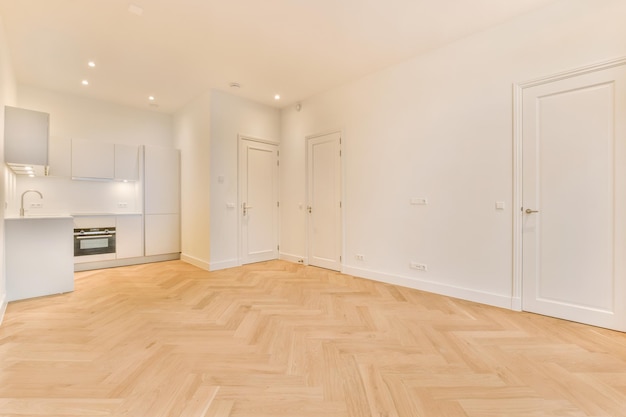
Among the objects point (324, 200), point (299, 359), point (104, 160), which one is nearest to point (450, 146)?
point (324, 200)

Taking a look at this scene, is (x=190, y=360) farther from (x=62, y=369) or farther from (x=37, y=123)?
(x=37, y=123)

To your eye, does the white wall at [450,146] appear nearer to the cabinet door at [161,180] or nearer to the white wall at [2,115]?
the cabinet door at [161,180]

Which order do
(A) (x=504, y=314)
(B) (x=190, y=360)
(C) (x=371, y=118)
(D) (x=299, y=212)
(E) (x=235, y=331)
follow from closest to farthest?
(B) (x=190, y=360)
(E) (x=235, y=331)
(A) (x=504, y=314)
(C) (x=371, y=118)
(D) (x=299, y=212)

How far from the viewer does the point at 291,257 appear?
557 centimetres

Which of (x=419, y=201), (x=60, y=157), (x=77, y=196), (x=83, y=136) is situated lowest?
(x=419, y=201)

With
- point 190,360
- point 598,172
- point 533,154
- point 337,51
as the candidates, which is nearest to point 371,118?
point 337,51

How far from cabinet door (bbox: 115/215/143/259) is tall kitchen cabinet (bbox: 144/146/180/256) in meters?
0.11

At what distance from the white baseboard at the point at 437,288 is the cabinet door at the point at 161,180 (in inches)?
146

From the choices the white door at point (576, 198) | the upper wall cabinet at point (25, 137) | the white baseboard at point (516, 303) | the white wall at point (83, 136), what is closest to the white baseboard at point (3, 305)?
the upper wall cabinet at point (25, 137)

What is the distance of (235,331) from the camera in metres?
2.54

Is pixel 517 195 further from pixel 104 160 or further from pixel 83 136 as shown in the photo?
pixel 83 136

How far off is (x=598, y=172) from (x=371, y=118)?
257 cm

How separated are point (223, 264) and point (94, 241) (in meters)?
2.21

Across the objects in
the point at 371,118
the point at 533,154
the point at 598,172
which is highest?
the point at 371,118
